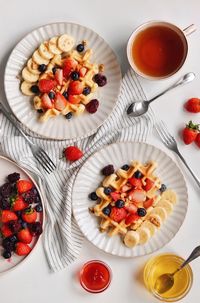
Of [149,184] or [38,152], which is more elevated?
[149,184]

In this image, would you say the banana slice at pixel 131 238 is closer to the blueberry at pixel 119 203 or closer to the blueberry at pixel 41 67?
the blueberry at pixel 119 203

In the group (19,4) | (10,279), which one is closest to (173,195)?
(10,279)

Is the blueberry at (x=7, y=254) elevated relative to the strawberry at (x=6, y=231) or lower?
lower

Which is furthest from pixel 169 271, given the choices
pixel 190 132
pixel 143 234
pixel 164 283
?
pixel 190 132

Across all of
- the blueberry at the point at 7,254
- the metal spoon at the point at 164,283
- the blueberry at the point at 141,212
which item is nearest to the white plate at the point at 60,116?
the blueberry at the point at 141,212

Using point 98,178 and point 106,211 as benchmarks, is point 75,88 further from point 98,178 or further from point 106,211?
point 106,211
